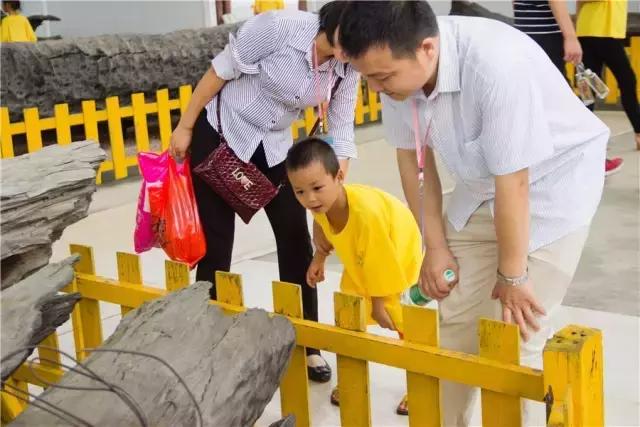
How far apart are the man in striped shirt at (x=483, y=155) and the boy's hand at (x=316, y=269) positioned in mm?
621

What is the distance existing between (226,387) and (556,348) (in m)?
0.63

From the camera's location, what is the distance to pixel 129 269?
258 centimetres

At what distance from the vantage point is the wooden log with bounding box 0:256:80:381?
5.21 ft

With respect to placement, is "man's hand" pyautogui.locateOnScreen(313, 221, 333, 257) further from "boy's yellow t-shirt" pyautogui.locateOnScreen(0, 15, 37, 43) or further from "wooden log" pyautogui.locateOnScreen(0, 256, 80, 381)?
"boy's yellow t-shirt" pyautogui.locateOnScreen(0, 15, 37, 43)

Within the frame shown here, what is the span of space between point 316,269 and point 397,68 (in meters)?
1.20

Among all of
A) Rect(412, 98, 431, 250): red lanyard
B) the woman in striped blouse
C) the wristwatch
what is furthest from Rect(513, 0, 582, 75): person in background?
the wristwatch

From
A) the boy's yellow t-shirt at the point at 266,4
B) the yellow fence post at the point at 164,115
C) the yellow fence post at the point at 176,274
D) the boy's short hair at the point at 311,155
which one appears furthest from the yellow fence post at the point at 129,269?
the boy's yellow t-shirt at the point at 266,4

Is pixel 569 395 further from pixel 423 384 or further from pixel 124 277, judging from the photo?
pixel 124 277

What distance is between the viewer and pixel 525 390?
1846 millimetres

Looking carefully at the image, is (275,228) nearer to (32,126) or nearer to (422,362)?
(422,362)

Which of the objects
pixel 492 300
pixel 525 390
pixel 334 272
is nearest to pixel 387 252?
pixel 492 300

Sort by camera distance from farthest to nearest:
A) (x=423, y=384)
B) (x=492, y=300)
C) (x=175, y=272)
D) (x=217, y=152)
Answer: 1. (x=217, y=152)
2. (x=175, y=272)
3. (x=492, y=300)
4. (x=423, y=384)

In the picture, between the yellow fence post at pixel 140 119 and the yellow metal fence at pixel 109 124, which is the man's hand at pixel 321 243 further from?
the yellow fence post at pixel 140 119

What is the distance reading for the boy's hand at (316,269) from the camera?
9.53 feet
